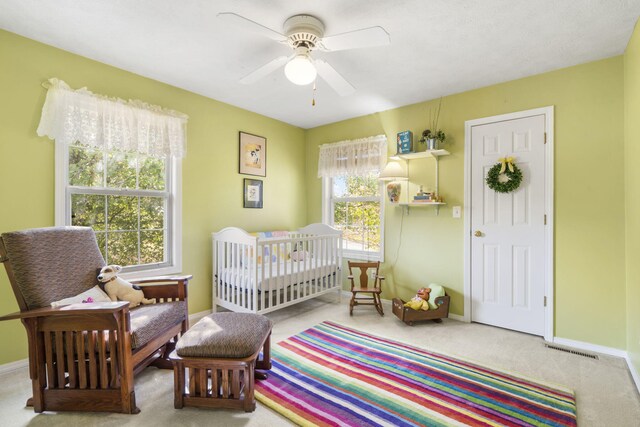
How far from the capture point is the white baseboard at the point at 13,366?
6.77 ft

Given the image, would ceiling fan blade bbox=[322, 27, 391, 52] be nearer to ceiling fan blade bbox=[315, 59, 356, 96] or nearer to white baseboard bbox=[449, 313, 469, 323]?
ceiling fan blade bbox=[315, 59, 356, 96]

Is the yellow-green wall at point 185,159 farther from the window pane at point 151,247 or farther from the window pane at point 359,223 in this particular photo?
the window pane at point 359,223

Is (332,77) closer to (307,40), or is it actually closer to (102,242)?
(307,40)

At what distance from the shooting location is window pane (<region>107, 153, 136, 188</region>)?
2629mm

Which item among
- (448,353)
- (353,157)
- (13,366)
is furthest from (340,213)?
(13,366)

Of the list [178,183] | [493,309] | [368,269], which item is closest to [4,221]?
[178,183]

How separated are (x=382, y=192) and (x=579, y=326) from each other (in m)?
2.18

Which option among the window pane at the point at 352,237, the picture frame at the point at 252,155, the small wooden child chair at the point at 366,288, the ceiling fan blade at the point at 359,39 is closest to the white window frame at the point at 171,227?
the picture frame at the point at 252,155

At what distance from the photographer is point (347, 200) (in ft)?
13.3

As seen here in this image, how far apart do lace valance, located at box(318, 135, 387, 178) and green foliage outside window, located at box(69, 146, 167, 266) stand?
1992 mm

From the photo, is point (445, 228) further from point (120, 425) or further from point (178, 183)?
point (120, 425)

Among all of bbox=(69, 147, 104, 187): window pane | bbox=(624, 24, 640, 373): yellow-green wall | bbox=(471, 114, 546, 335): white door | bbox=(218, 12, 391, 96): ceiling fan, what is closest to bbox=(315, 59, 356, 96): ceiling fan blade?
bbox=(218, 12, 391, 96): ceiling fan

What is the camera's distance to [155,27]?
202 cm

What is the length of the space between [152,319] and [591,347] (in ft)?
10.8
